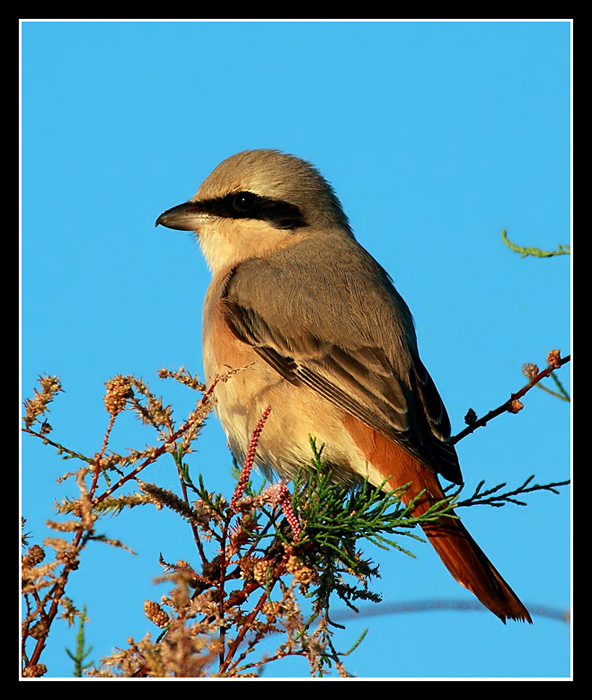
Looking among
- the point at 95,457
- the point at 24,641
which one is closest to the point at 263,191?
the point at 95,457

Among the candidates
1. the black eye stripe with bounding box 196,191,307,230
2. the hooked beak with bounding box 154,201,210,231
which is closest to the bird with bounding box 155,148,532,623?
the black eye stripe with bounding box 196,191,307,230

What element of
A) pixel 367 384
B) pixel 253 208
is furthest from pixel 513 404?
pixel 253 208

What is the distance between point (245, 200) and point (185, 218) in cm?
37

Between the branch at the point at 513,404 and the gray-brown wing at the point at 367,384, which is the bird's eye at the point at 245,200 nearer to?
the gray-brown wing at the point at 367,384

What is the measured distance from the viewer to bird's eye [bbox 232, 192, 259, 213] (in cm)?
479

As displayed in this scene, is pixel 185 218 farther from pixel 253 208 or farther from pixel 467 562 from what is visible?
pixel 467 562

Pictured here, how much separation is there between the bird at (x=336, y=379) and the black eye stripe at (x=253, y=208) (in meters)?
0.19

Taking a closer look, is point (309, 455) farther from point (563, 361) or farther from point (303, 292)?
point (563, 361)

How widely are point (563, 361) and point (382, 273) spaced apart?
4.66 ft

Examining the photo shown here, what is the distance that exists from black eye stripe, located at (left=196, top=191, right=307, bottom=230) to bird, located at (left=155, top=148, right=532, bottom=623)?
19cm

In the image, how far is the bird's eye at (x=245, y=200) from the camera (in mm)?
4785

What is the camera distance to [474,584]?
3.32m

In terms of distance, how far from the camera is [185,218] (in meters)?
4.82
